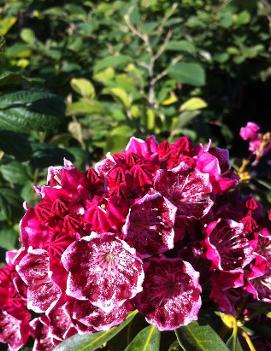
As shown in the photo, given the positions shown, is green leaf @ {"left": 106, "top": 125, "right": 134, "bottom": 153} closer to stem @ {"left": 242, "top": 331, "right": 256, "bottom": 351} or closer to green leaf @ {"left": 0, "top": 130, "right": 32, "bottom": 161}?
green leaf @ {"left": 0, "top": 130, "right": 32, "bottom": 161}

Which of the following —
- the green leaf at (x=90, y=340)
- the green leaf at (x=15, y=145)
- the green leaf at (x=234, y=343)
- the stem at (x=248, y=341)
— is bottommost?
the stem at (x=248, y=341)

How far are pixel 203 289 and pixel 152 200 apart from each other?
0.23 m

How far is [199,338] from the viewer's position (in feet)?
3.45

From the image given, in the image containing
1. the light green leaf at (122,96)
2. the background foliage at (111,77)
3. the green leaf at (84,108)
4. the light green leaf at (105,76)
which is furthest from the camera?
the light green leaf at (105,76)

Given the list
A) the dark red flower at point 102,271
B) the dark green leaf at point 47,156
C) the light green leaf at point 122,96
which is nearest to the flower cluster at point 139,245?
the dark red flower at point 102,271

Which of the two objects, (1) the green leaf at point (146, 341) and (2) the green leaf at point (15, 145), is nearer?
(1) the green leaf at point (146, 341)

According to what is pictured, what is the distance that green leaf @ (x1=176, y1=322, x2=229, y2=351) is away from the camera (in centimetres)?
103

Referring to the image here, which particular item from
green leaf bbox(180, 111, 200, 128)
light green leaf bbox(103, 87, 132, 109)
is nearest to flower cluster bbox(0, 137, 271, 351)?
green leaf bbox(180, 111, 200, 128)

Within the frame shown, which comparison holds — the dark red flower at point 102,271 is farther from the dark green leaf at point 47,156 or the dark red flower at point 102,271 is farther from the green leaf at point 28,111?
the dark green leaf at point 47,156

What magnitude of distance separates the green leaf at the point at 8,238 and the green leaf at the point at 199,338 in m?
0.84

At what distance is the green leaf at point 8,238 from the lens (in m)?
1.77

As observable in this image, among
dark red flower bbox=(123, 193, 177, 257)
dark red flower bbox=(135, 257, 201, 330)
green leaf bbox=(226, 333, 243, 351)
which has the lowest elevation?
green leaf bbox=(226, 333, 243, 351)

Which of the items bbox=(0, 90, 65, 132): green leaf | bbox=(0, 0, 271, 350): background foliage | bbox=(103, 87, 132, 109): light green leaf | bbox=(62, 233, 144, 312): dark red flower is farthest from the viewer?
bbox=(103, 87, 132, 109): light green leaf

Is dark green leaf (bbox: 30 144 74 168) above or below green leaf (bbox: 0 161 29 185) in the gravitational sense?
above
